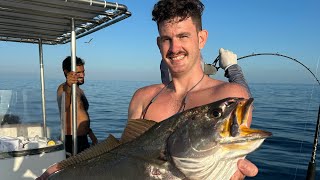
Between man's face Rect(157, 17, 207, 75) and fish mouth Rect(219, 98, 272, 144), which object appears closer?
fish mouth Rect(219, 98, 272, 144)

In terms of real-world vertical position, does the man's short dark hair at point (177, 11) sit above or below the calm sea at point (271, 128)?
above

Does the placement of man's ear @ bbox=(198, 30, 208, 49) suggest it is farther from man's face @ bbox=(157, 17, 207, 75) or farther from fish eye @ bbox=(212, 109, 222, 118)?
fish eye @ bbox=(212, 109, 222, 118)

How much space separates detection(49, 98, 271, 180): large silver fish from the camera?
2.06m

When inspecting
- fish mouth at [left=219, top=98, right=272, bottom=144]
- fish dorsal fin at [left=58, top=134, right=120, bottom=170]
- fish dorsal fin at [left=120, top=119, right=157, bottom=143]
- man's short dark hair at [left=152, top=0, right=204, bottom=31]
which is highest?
man's short dark hair at [left=152, top=0, right=204, bottom=31]

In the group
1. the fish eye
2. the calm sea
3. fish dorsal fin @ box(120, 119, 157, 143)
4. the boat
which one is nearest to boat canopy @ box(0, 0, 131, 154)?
the boat

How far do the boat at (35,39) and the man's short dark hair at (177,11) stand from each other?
1.78 metres

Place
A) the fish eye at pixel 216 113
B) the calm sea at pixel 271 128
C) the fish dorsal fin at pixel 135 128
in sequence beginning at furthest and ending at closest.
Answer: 1. the calm sea at pixel 271 128
2. the fish dorsal fin at pixel 135 128
3. the fish eye at pixel 216 113

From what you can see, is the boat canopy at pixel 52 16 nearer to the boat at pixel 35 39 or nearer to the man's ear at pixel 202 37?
the boat at pixel 35 39

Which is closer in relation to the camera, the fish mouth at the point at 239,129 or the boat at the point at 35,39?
the fish mouth at the point at 239,129

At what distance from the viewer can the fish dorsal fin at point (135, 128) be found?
8.27ft

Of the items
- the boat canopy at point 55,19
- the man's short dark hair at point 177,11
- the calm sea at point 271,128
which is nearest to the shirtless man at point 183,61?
the man's short dark hair at point 177,11

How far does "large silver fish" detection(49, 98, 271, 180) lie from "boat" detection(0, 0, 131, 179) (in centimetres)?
249

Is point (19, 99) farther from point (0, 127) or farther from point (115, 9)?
point (115, 9)

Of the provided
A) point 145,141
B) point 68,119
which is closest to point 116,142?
point 145,141
